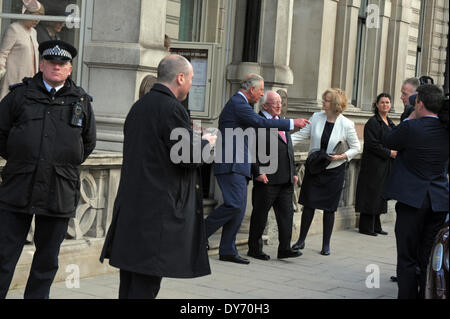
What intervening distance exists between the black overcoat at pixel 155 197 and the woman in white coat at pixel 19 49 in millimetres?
3106

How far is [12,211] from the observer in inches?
264

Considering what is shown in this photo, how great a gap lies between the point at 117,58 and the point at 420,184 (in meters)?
3.22

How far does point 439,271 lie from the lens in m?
6.46

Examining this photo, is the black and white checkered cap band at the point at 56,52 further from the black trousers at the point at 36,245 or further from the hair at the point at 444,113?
the hair at the point at 444,113

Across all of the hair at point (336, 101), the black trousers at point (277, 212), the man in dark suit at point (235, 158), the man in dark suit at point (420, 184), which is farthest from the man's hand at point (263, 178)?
the man in dark suit at point (420, 184)

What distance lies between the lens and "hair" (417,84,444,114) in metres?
7.59

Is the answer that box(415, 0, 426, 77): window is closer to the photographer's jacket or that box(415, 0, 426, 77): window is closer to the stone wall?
the stone wall

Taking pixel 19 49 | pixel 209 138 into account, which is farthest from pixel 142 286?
pixel 19 49

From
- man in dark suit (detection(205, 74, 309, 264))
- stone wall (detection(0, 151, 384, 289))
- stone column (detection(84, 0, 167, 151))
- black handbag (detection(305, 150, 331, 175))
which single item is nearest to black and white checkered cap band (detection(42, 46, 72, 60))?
stone wall (detection(0, 151, 384, 289))

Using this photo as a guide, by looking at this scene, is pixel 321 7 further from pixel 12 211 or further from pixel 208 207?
pixel 12 211

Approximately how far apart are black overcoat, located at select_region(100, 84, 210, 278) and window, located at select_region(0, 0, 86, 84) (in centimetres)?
319

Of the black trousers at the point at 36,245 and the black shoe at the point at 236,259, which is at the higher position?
the black trousers at the point at 36,245

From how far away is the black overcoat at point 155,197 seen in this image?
19.8 feet

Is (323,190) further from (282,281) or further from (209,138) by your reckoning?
(209,138)
